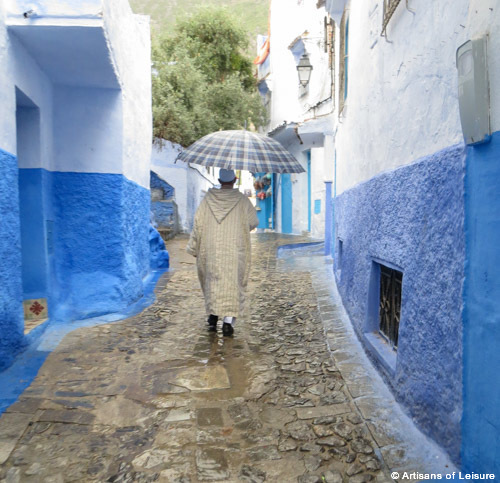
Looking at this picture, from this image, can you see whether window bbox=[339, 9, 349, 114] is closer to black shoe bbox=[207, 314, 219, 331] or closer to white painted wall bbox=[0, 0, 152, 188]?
white painted wall bbox=[0, 0, 152, 188]

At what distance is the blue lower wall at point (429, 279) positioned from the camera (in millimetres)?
2158

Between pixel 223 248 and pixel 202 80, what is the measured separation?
13212mm

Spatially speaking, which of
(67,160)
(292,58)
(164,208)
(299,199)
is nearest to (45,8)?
(67,160)

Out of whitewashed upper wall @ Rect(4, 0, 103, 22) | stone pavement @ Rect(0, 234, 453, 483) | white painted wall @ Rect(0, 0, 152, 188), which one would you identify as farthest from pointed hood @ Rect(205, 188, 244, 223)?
whitewashed upper wall @ Rect(4, 0, 103, 22)

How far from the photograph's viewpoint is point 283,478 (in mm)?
2289

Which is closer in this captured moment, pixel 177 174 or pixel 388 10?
pixel 388 10

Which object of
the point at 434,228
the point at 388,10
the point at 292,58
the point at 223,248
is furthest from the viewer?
the point at 292,58

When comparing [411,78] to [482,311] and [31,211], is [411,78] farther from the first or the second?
[31,211]

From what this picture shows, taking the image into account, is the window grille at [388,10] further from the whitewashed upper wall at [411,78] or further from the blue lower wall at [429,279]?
the blue lower wall at [429,279]

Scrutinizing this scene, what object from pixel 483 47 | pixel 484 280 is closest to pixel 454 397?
pixel 484 280

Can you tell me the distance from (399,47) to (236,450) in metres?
2.83

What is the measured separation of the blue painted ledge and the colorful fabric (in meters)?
1.28

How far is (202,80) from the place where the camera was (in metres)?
16.5

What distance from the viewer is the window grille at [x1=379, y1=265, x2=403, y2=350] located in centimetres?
345
